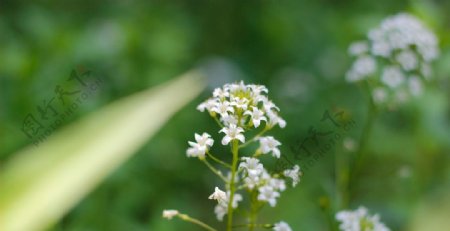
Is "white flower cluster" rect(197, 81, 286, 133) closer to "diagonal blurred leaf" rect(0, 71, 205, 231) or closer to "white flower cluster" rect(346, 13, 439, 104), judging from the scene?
"diagonal blurred leaf" rect(0, 71, 205, 231)

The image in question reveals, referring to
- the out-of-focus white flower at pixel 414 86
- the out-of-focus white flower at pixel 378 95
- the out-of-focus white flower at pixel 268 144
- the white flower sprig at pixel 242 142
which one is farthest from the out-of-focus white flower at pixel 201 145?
the out-of-focus white flower at pixel 414 86

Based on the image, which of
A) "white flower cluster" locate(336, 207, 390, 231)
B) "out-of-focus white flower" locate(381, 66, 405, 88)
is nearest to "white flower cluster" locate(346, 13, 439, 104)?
"out-of-focus white flower" locate(381, 66, 405, 88)

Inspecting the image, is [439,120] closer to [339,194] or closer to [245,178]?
[339,194]

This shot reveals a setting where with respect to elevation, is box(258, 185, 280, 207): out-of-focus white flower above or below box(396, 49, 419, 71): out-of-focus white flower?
below

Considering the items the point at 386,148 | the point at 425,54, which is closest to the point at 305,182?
the point at 386,148

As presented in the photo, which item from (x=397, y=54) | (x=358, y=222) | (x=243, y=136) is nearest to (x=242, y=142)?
(x=243, y=136)

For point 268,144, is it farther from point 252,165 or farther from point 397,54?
point 397,54
